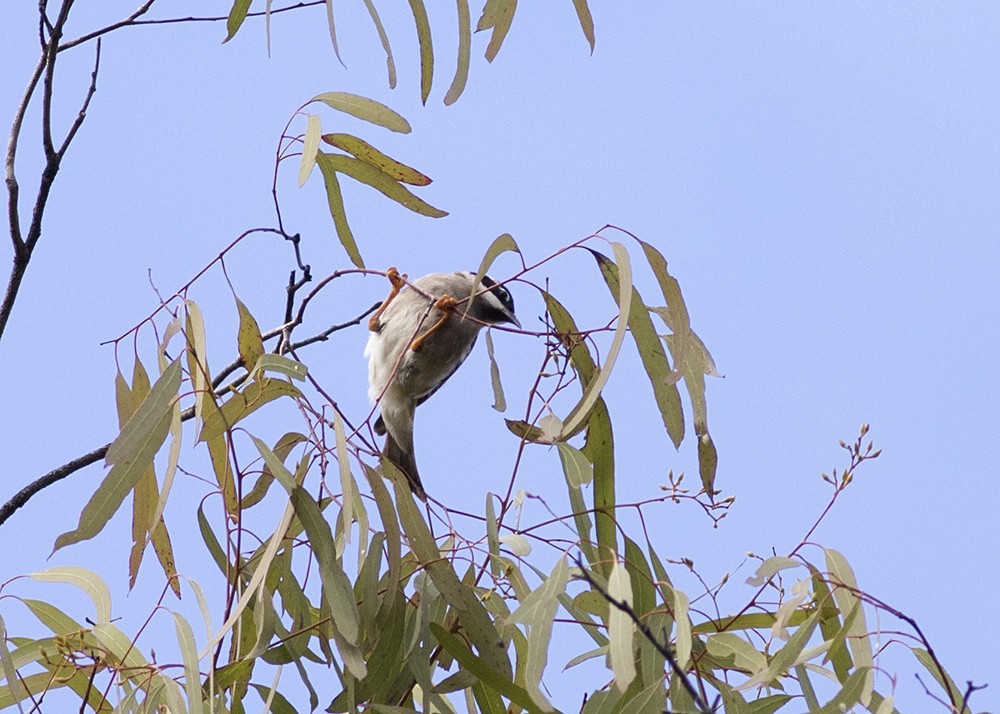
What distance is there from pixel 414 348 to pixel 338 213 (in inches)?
35.0

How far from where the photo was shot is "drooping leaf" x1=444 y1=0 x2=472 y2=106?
A: 6.73 ft

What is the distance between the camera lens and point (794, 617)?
2.17m

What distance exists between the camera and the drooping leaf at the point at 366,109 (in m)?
2.13

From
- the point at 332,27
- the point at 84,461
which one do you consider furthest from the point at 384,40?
the point at 84,461

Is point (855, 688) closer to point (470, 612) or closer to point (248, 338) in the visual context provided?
point (470, 612)

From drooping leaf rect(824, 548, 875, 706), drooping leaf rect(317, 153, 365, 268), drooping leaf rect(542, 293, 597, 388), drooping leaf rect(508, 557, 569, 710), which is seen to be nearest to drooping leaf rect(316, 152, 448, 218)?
drooping leaf rect(317, 153, 365, 268)

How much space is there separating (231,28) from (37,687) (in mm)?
1272

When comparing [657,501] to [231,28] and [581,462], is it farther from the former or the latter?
[231,28]

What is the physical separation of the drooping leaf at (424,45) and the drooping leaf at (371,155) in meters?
0.21

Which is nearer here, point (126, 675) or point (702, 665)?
point (126, 675)

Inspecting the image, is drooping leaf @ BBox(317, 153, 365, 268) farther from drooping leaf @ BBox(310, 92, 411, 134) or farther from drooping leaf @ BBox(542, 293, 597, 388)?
drooping leaf @ BBox(542, 293, 597, 388)

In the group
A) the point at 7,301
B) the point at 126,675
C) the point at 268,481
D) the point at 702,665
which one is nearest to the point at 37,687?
the point at 126,675

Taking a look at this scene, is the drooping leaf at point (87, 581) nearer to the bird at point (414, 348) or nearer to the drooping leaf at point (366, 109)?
the drooping leaf at point (366, 109)

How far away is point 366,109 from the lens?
7.11 feet
